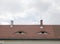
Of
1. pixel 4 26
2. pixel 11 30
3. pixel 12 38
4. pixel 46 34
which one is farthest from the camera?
pixel 4 26

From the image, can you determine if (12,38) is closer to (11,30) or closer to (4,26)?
(11,30)

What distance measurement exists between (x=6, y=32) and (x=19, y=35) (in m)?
2.43

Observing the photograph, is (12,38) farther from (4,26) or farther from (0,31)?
(4,26)

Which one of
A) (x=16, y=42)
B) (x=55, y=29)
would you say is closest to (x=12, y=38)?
(x=16, y=42)

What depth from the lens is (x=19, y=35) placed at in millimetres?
27109

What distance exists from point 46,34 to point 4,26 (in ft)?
27.0

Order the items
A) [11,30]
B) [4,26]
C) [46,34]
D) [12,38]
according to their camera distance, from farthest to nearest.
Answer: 1. [4,26]
2. [11,30]
3. [46,34]
4. [12,38]

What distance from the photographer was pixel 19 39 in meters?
26.0

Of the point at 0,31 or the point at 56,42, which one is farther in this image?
the point at 0,31

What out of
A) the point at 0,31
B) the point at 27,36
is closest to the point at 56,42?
the point at 27,36

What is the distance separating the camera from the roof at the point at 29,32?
26.3 m

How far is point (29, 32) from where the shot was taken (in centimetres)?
2844

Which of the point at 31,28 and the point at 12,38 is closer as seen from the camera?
the point at 12,38

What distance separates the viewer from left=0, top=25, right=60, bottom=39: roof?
26.3 meters
